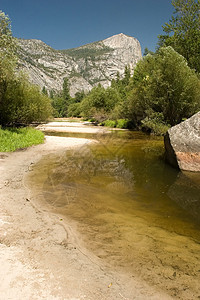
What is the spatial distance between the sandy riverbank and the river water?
26 centimetres

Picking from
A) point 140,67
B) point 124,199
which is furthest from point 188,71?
point 124,199

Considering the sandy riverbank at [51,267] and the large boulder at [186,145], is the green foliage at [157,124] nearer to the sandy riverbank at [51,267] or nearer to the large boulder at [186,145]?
the large boulder at [186,145]

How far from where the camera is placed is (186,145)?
416 inches

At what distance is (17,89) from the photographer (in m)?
21.8

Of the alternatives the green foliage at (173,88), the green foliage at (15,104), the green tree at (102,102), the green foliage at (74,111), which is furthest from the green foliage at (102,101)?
the green foliage at (74,111)

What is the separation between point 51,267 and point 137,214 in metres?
2.93

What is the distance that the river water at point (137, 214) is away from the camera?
3318 millimetres

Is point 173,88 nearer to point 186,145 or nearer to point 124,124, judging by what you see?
point 124,124

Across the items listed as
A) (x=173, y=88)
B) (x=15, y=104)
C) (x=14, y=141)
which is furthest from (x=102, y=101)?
(x=14, y=141)

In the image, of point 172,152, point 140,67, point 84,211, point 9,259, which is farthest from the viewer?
point 140,67

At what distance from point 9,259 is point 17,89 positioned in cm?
2190

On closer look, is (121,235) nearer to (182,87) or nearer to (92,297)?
(92,297)

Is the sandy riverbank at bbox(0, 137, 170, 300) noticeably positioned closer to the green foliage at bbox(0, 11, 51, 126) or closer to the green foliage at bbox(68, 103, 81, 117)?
the green foliage at bbox(0, 11, 51, 126)

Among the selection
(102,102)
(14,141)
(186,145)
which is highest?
(102,102)
